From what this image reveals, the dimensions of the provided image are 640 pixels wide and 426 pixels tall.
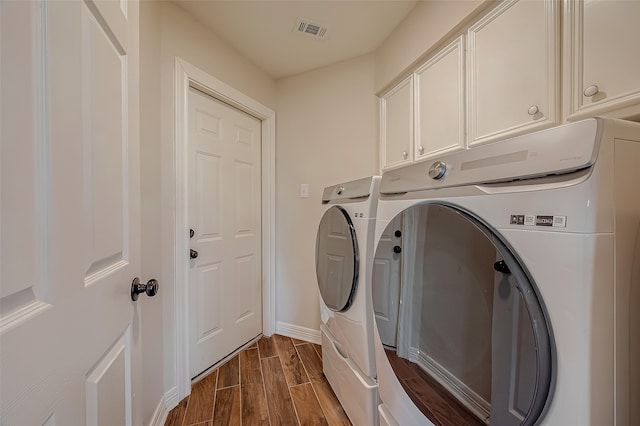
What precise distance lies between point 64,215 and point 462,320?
0.91 meters

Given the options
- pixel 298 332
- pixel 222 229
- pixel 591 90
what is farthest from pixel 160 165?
pixel 591 90

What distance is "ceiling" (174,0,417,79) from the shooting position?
1546 mm

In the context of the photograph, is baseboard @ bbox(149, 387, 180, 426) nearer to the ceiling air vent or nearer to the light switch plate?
the light switch plate

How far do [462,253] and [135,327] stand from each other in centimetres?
101

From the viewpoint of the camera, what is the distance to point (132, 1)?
2.72 ft

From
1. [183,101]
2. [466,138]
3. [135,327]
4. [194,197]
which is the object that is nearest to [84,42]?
[135,327]

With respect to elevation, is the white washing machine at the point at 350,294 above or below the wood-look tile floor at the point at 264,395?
above

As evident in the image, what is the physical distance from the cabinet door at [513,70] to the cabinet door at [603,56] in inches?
2.1

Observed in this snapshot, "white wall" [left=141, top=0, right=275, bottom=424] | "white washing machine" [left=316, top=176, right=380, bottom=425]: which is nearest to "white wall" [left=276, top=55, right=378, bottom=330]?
"white washing machine" [left=316, top=176, right=380, bottom=425]

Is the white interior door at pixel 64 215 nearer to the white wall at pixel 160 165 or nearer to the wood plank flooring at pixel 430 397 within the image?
the white wall at pixel 160 165

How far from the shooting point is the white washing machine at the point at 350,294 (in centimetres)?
115

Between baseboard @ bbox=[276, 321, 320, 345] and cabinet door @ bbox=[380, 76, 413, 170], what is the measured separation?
1.52 meters

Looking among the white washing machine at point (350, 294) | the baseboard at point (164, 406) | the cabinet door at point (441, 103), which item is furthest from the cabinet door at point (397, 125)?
the baseboard at point (164, 406)

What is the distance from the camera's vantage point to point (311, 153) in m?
2.27
